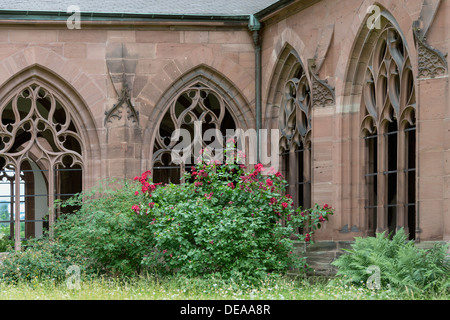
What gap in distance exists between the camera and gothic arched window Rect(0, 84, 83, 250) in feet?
53.2

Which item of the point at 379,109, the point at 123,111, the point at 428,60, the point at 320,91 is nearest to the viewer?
the point at 428,60

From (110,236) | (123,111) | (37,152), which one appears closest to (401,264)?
(110,236)

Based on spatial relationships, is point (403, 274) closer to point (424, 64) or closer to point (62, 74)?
point (424, 64)

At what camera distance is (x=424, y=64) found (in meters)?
11.4

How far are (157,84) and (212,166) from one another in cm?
348

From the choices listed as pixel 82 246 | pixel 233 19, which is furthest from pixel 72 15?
pixel 82 246

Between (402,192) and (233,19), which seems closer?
(402,192)

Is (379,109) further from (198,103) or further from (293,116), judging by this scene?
(198,103)

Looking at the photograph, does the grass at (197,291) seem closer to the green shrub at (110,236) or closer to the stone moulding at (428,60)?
the green shrub at (110,236)

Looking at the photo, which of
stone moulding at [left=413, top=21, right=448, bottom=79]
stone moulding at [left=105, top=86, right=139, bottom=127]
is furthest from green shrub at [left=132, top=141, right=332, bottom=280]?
stone moulding at [left=413, top=21, right=448, bottom=79]

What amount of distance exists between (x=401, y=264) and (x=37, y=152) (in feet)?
36.9

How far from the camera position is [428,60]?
11328 mm

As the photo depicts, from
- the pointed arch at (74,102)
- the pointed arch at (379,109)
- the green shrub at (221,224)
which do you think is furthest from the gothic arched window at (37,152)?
the pointed arch at (379,109)

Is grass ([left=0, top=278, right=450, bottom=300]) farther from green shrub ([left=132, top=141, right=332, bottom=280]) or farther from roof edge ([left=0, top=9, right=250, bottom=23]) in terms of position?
roof edge ([left=0, top=9, right=250, bottom=23])
